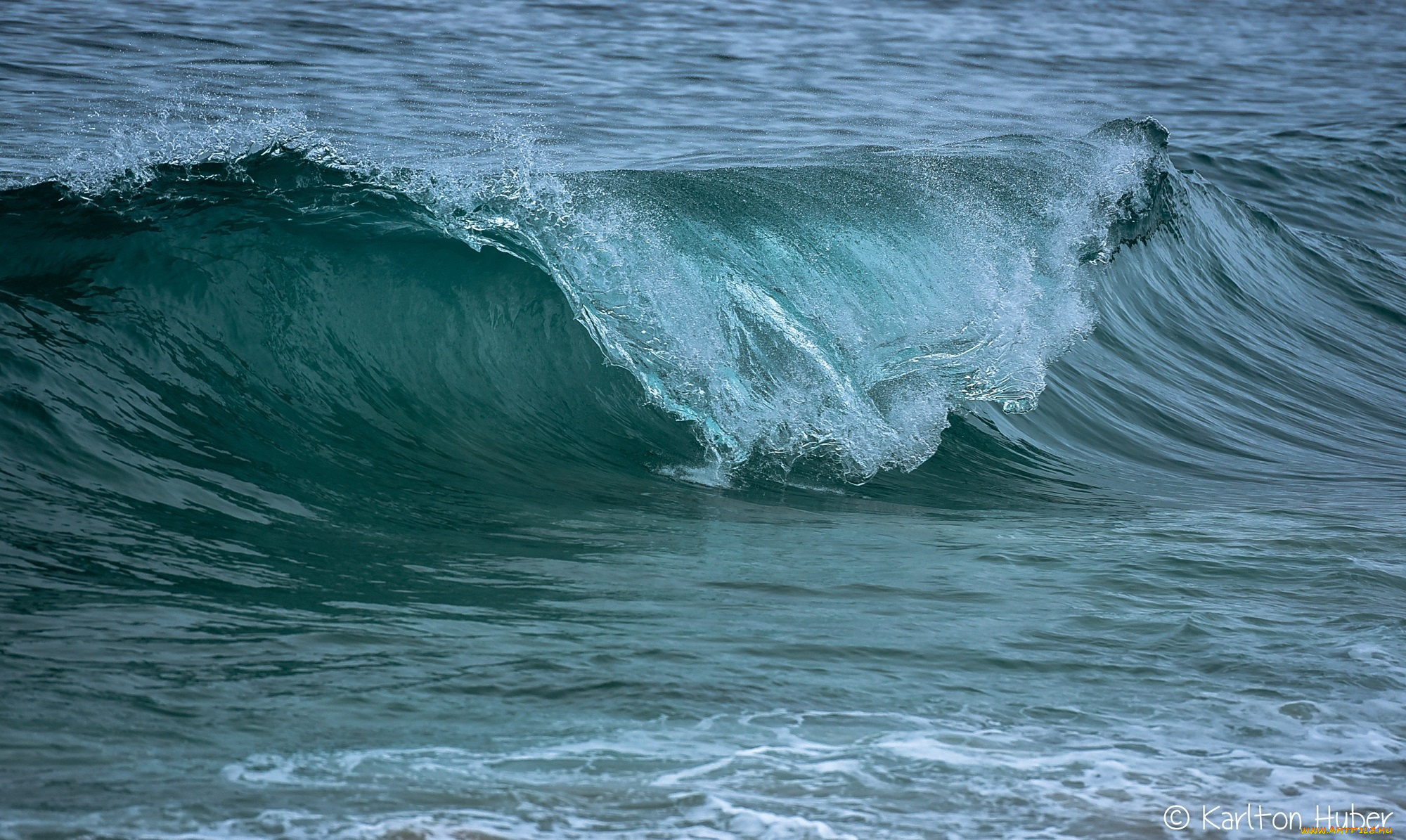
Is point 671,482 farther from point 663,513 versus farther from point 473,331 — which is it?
point 473,331

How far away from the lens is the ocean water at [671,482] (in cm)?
266

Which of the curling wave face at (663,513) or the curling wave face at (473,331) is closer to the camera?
the curling wave face at (663,513)

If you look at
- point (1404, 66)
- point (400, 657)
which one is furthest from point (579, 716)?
point (1404, 66)

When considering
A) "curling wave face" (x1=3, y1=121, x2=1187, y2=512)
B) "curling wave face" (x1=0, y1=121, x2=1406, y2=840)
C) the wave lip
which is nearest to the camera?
"curling wave face" (x1=0, y1=121, x2=1406, y2=840)

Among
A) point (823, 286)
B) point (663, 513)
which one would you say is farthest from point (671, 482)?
point (823, 286)

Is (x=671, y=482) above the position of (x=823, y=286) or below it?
below

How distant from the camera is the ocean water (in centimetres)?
266

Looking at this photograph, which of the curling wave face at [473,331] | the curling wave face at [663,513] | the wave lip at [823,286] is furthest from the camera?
the wave lip at [823,286]

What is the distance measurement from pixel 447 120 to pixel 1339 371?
735 cm

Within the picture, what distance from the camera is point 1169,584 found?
13.0 feet

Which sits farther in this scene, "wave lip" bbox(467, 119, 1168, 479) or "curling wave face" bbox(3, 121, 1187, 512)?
"wave lip" bbox(467, 119, 1168, 479)

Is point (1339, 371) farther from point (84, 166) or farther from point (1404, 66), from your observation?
point (1404, 66)

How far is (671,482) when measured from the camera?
197 inches

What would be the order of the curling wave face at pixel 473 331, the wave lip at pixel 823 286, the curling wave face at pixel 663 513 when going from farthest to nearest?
the wave lip at pixel 823 286 < the curling wave face at pixel 473 331 < the curling wave face at pixel 663 513
